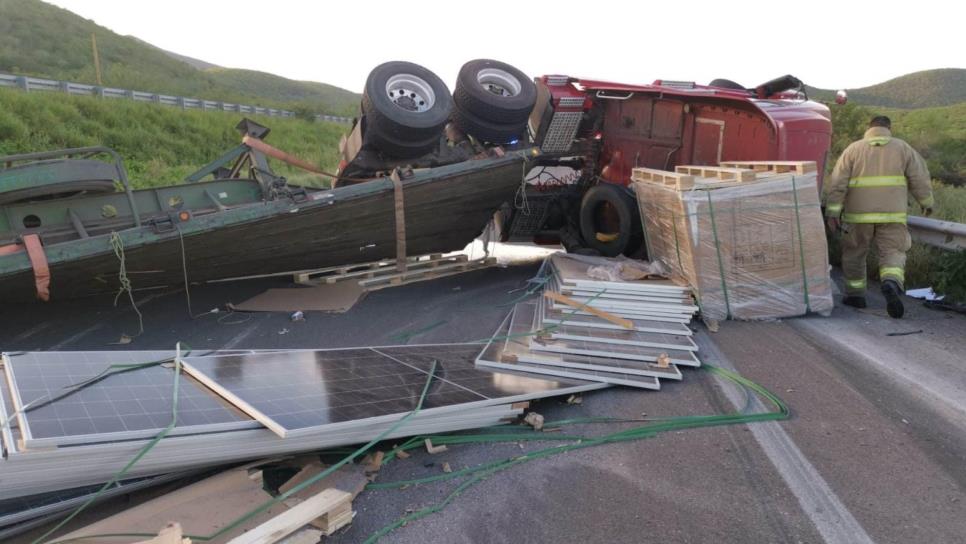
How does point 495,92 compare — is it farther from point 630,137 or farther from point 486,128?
point 630,137

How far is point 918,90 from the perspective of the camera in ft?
181

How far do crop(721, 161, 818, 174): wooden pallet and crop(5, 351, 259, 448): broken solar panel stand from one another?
16.6 feet

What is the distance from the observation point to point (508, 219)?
29.6 ft

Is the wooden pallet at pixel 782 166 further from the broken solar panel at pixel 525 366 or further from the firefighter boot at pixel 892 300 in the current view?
the broken solar panel at pixel 525 366

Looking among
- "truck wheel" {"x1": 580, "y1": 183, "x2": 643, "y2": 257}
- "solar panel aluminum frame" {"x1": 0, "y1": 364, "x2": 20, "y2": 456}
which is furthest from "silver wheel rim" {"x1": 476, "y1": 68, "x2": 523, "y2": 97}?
"solar panel aluminum frame" {"x1": 0, "y1": 364, "x2": 20, "y2": 456}

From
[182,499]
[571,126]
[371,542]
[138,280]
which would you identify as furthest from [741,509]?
[571,126]

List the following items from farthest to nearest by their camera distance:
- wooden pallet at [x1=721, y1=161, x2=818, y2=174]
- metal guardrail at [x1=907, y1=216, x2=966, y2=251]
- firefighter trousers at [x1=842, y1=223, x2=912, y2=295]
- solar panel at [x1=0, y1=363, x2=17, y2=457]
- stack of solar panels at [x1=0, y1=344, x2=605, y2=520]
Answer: metal guardrail at [x1=907, y1=216, x2=966, y2=251] < firefighter trousers at [x1=842, y1=223, x2=912, y2=295] < wooden pallet at [x1=721, y1=161, x2=818, y2=174] < stack of solar panels at [x1=0, y1=344, x2=605, y2=520] < solar panel at [x1=0, y1=363, x2=17, y2=457]

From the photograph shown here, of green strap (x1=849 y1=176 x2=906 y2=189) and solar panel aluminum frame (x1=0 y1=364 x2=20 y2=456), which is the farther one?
green strap (x1=849 y1=176 x2=906 y2=189)

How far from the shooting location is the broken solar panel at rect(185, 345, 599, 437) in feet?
9.83

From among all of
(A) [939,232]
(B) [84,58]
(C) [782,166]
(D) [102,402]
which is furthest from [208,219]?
(B) [84,58]

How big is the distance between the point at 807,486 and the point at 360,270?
619 centimetres

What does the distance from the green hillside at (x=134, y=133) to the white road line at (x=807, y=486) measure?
14.9 m

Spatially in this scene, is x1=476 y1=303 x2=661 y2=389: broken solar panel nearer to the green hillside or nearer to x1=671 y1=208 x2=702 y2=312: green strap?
x1=671 y1=208 x2=702 y2=312: green strap

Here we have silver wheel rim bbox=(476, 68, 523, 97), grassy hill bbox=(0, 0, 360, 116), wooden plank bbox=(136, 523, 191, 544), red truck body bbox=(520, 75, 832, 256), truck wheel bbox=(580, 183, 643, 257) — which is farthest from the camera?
grassy hill bbox=(0, 0, 360, 116)
